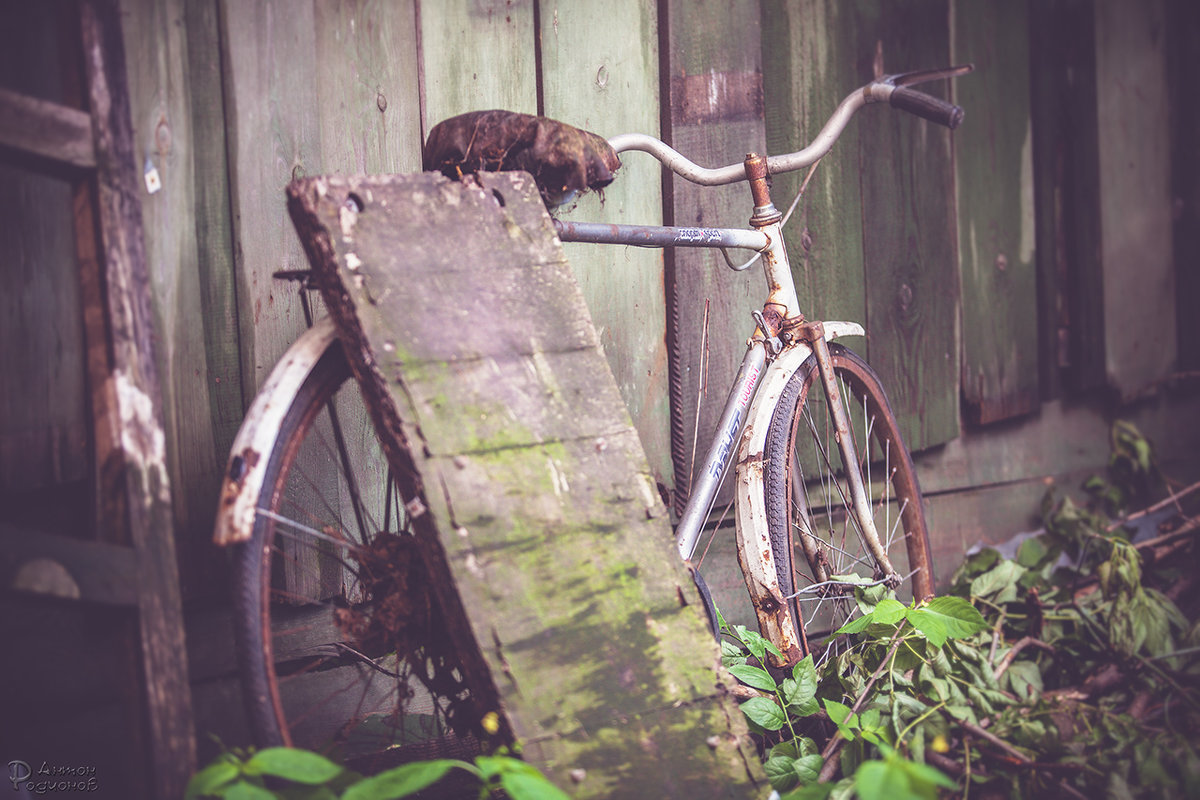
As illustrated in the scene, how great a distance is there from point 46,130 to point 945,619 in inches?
68.0

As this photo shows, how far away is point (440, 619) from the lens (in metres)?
1.38

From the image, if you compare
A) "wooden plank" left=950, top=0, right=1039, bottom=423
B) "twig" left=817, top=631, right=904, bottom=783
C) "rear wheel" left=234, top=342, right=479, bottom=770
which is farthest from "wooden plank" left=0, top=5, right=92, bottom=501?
"wooden plank" left=950, top=0, right=1039, bottom=423

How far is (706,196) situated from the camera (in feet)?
7.22

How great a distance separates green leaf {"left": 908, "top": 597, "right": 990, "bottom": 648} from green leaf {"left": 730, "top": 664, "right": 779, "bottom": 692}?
11.8 inches

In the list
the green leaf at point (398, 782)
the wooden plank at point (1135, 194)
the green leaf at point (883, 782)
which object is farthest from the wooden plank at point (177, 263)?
the wooden plank at point (1135, 194)

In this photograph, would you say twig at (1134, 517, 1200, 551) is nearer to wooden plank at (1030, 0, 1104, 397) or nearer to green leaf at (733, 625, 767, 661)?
wooden plank at (1030, 0, 1104, 397)

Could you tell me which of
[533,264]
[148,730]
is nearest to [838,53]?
[533,264]

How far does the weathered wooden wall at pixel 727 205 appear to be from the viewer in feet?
5.06

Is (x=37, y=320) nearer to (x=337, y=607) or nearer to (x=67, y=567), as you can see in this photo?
(x=67, y=567)

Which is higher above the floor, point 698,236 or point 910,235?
point 910,235

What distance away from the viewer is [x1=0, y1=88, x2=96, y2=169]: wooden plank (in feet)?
3.51

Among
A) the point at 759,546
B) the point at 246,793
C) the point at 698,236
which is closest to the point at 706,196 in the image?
the point at 698,236

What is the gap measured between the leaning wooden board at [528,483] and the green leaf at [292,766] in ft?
0.76

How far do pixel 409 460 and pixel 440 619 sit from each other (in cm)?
32
